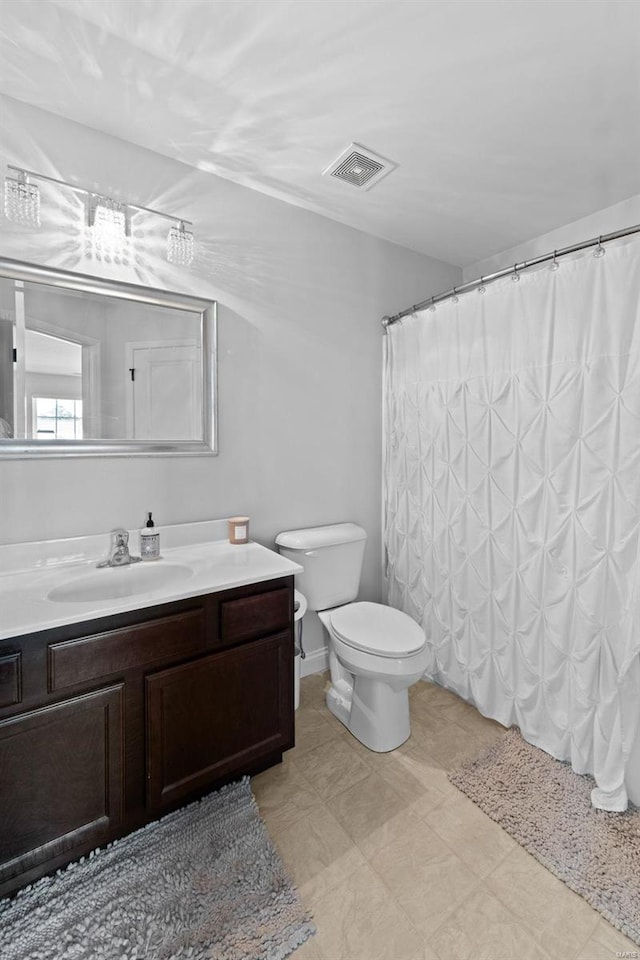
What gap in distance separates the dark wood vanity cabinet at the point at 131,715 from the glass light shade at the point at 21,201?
131 cm

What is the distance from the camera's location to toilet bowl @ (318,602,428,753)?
163 centimetres

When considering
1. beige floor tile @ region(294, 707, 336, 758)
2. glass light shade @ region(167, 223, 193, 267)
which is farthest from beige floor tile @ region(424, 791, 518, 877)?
glass light shade @ region(167, 223, 193, 267)

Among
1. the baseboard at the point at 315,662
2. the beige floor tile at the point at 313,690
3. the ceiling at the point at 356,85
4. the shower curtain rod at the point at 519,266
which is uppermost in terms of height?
the ceiling at the point at 356,85

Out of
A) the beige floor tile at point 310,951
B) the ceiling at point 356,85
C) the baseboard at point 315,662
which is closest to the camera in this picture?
the beige floor tile at point 310,951

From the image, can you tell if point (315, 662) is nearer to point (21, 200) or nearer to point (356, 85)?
point (21, 200)

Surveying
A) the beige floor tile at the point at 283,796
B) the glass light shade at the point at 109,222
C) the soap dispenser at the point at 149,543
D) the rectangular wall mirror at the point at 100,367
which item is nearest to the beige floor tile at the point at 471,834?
the beige floor tile at the point at 283,796

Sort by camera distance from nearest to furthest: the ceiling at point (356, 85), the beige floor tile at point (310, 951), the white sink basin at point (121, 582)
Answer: the beige floor tile at point (310, 951) < the ceiling at point (356, 85) < the white sink basin at point (121, 582)

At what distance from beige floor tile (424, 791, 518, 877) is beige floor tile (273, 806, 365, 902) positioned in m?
0.30

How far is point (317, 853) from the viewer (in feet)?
4.27

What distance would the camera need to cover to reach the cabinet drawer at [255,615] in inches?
54.7

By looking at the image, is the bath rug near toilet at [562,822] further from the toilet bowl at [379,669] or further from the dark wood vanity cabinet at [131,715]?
the dark wood vanity cabinet at [131,715]

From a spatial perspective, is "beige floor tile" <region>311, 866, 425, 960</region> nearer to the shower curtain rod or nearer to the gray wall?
the gray wall

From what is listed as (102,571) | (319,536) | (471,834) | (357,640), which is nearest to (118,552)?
(102,571)

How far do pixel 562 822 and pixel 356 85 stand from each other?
2.52 meters
